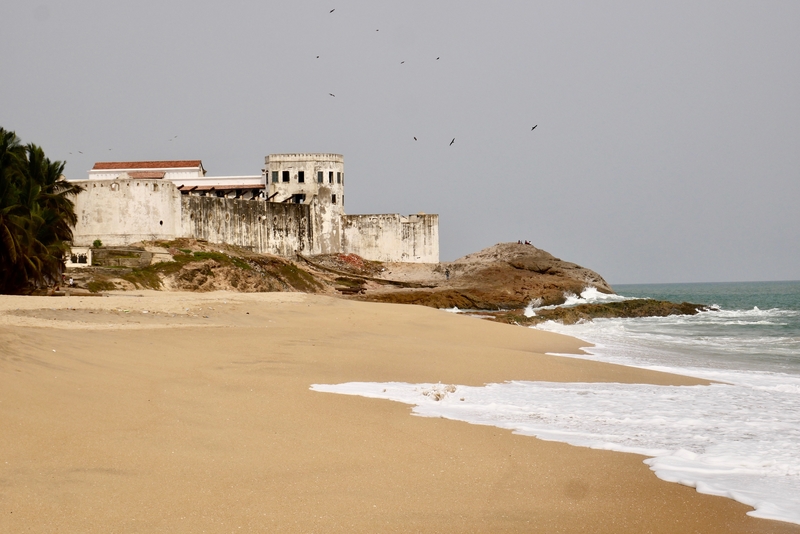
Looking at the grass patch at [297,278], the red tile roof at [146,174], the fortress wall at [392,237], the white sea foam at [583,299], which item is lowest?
the white sea foam at [583,299]

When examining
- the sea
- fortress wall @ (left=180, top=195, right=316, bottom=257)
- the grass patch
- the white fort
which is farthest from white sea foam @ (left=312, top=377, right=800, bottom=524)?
fortress wall @ (left=180, top=195, right=316, bottom=257)

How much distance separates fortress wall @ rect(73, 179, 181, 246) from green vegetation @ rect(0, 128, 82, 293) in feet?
17.4

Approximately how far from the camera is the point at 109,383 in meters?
→ 8.21

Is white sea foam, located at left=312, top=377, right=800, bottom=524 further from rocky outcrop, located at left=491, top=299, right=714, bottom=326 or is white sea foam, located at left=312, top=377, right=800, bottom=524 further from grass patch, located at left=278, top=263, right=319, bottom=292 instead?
grass patch, located at left=278, top=263, right=319, bottom=292

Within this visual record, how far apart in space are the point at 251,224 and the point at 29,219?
19611mm

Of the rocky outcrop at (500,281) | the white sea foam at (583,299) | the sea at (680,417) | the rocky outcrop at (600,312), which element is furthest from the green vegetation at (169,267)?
the sea at (680,417)

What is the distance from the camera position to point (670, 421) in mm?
8617

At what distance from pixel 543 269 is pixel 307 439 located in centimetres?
4663

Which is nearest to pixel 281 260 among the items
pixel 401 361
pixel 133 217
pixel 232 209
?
pixel 232 209

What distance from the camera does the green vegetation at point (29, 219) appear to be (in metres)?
24.0

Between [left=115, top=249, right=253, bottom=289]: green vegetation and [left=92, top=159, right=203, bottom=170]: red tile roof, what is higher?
[left=92, top=159, right=203, bottom=170]: red tile roof

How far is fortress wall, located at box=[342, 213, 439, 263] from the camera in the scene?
2041 inches

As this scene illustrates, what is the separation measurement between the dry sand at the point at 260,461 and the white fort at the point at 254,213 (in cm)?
2797

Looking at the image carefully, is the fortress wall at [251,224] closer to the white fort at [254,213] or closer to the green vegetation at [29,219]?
the white fort at [254,213]
